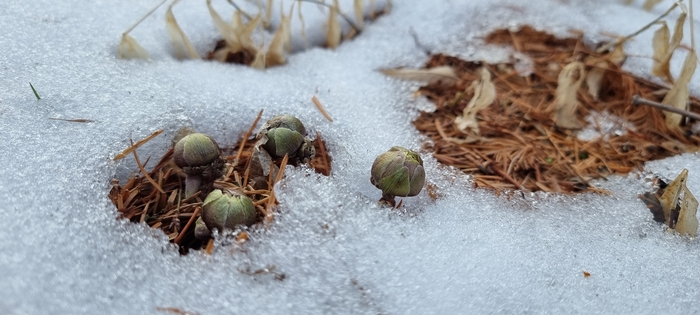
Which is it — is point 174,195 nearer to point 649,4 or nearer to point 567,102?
point 567,102

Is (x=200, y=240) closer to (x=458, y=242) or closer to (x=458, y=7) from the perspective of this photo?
(x=458, y=242)

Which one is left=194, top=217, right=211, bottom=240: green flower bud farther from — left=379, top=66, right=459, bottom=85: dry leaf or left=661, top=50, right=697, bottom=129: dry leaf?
left=661, top=50, right=697, bottom=129: dry leaf

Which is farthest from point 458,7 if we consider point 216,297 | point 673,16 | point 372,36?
point 216,297

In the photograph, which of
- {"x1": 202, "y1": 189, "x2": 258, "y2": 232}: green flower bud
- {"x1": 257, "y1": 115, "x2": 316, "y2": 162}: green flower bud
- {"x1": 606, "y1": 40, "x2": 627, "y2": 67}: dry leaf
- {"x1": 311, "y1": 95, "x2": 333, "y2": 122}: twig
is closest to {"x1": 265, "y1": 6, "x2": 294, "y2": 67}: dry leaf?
{"x1": 311, "y1": 95, "x2": 333, "y2": 122}: twig

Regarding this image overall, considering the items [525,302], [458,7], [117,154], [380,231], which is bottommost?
[525,302]

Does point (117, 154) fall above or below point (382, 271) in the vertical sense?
above

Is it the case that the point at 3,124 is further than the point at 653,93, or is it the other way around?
the point at 653,93

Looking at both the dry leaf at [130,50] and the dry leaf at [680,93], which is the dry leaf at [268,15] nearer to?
the dry leaf at [130,50]
